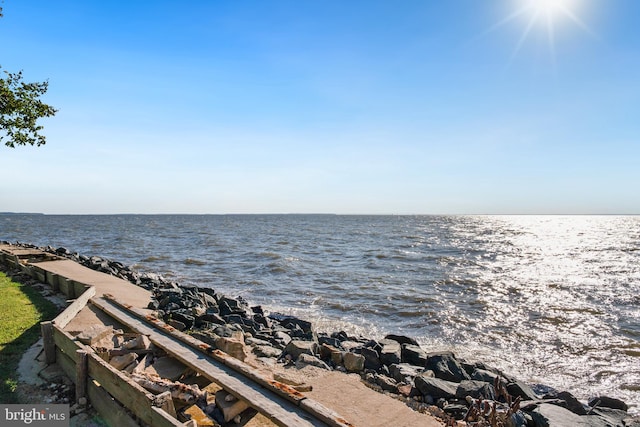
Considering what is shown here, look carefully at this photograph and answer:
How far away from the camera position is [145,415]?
496cm

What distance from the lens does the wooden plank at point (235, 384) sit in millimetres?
5207

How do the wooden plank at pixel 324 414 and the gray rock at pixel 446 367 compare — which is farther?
the gray rock at pixel 446 367

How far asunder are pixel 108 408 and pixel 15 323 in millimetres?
5869

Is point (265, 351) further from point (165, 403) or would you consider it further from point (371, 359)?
point (165, 403)

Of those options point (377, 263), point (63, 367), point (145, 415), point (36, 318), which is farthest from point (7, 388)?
point (377, 263)

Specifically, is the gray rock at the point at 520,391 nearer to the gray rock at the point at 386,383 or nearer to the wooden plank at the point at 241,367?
the gray rock at the point at 386,383

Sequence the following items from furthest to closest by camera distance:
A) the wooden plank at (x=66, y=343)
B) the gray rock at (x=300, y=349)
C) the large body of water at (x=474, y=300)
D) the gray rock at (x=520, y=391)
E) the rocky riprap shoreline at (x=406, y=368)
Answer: the large body of water at (x=474, y=300)
the gray rock at (x=300, y=349)
the gray rock at (x=520, y=391)
the rocky riprap shoreline at (x=406, y=368)
the wooden plank at (x=66, y=343)

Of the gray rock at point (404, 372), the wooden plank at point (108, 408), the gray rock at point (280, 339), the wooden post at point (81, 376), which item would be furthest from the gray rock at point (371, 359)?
the wooden post at point (81, 376)

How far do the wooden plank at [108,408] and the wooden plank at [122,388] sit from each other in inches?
4.4

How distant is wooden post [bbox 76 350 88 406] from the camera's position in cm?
597

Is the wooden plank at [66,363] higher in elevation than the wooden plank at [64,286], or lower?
lower

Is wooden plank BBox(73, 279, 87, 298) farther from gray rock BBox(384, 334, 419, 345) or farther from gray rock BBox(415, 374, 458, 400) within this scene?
gray rock BBox(415, 374, 458, 400)

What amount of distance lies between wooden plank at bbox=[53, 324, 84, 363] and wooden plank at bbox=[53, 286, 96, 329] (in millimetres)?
794

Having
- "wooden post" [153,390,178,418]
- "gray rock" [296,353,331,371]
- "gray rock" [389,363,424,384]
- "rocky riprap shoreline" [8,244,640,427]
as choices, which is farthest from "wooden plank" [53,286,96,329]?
"gray rock" [389,363,424,384]
